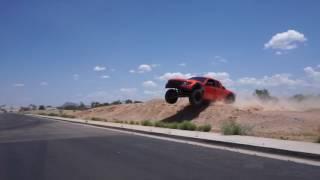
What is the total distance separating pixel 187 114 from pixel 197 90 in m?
3.01

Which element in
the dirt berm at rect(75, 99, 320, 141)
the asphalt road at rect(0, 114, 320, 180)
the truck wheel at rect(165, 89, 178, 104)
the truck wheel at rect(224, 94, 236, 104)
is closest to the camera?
the asphalt road at rect(0, 114, 320, 180)

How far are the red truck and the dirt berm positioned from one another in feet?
3.04

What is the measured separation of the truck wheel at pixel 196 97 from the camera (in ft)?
122

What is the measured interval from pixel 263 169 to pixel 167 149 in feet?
20.8

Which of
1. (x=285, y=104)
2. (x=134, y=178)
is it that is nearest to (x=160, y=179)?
(x=134, y=178)

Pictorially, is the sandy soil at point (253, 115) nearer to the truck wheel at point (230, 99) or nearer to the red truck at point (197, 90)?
the truck wheel at point (230, 99)

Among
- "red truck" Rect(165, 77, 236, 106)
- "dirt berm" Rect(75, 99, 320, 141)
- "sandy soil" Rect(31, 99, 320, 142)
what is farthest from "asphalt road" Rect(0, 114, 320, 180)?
"red truck" Rect(165, 77, 236, 106)

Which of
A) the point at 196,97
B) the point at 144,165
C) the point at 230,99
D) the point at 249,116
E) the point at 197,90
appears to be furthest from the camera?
the point at 230,99

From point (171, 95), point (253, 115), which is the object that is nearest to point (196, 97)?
point (171, 95)

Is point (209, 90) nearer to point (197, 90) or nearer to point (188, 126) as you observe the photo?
point (197, 90)

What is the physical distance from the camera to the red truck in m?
37.2

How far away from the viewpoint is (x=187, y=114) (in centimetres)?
3969

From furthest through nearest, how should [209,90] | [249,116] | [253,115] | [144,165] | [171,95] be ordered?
1. [171,95]
2. [209,90]
3. [249,116]
4. [253,115]
5. [144,165]

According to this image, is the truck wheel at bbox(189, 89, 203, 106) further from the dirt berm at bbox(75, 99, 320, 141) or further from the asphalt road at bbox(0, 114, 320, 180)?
the asphalt road at bbox(0, 114, 320, 180)
